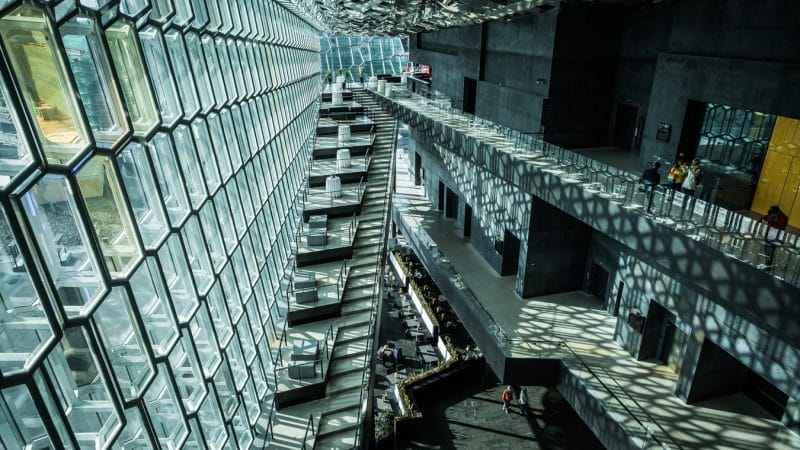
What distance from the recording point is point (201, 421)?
31.4 ft

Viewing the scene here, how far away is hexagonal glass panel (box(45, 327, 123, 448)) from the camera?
5449mm

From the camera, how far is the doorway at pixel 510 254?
25.6 meters

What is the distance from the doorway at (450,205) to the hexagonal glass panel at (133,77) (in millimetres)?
29233

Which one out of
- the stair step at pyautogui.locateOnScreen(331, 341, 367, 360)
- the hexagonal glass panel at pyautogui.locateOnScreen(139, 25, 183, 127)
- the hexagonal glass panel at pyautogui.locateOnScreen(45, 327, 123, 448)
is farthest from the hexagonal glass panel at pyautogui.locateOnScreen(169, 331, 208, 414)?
the stair step at pyautogui.locateOnScreen(331, 341, 367, 360)

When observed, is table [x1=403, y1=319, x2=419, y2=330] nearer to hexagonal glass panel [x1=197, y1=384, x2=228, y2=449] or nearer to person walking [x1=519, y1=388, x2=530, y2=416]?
person walking [x1=519, y1=388, x2=530, y2=416]

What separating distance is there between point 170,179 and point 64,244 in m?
3.30

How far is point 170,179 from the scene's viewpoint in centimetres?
866

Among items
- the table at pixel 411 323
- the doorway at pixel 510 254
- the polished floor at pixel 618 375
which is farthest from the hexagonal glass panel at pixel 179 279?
the table at pixel 411 323

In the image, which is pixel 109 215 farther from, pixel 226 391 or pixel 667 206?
pixel 667 206

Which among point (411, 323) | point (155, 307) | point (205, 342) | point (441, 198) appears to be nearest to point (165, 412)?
point (155, 307)

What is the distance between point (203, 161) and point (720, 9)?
627 inches

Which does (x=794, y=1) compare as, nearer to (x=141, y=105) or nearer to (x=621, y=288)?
(x=621, y=288)

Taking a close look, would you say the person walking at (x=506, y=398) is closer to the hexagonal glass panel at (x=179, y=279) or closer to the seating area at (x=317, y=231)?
the seating area at (x=317, y=231)

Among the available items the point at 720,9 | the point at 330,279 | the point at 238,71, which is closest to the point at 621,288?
the point at 720,9
